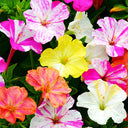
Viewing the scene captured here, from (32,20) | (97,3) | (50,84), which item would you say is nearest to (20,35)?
(32,20)

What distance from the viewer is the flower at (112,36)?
80 cm

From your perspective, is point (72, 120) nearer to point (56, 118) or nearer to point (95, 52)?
point (56, 118)

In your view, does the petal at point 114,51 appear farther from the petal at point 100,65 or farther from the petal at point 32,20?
the petal at point 32,20

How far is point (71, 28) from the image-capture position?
0.84 m

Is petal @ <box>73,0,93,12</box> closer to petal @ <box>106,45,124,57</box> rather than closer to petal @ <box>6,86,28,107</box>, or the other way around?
petal @ <box>106,45,124,57</box>

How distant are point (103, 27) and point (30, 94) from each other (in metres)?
0.24

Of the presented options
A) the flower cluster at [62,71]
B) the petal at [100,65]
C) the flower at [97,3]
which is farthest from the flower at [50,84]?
the flower at [97,3]

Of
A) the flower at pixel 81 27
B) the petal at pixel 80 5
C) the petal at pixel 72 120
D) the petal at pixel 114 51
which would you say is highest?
the petal at pixel 80 5

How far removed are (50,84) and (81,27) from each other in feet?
0.72

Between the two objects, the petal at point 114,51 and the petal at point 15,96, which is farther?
the petal at point 114,51

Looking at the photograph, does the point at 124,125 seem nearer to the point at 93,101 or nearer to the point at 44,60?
the point at 93,101

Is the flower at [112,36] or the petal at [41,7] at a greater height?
the petal at [41,7]

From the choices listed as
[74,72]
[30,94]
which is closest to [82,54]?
[74,72]

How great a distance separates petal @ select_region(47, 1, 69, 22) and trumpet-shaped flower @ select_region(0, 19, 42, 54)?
6 centimetres
